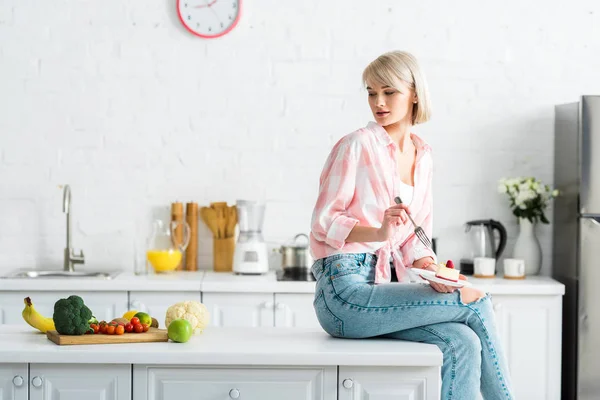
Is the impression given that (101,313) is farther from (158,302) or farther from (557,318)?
(557,318)

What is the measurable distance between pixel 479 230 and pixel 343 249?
1951 millimetres

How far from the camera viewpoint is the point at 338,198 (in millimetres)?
2787

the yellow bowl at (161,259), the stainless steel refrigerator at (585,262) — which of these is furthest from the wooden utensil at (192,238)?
the stainless steel refrigerator at (585,262)

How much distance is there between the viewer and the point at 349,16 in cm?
470

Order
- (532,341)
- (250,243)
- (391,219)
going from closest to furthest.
Result: (391,219) < (532,341) < (250,243)

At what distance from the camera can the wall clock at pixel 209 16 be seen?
15.2 feet

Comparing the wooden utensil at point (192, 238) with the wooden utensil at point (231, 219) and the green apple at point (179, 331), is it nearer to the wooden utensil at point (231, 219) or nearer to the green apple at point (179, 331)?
the wooden utensil at point (231, 219)

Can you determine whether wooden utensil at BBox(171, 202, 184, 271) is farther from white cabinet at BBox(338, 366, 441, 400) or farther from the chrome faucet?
white cabinet at BBox(338, 366, 441, 400)

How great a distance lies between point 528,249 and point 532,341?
536 millimetres

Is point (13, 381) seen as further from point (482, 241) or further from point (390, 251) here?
point (482, 241)

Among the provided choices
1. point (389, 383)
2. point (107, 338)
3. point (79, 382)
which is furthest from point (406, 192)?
point (79, 382)

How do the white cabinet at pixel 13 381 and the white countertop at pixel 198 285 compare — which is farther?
the white countertop at pixel 198 285

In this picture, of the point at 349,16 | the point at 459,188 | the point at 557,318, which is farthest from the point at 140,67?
the point at 557,318

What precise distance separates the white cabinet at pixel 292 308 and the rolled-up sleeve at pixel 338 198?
4.76ft
